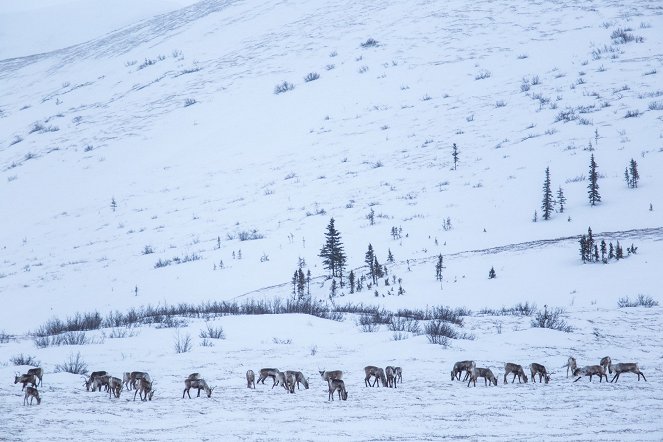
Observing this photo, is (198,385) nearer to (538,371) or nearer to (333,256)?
(538,371)

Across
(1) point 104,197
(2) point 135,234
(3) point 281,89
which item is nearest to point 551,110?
(3) point 281,89

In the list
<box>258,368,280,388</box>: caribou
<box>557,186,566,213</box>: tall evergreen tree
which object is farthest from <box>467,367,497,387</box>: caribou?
<box>557,186,566,213</box>: tall evergreen tree

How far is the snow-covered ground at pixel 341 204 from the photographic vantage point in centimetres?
707

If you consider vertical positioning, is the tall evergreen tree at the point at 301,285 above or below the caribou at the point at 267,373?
above

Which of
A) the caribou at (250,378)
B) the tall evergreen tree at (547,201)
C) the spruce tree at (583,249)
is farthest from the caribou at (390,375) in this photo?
the tall evergreen tree at (547,201)

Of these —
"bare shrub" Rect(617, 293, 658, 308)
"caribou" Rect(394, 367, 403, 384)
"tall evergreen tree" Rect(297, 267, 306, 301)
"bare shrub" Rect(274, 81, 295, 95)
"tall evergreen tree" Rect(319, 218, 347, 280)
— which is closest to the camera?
"caribou" Rect(394, 367, 403, 384)

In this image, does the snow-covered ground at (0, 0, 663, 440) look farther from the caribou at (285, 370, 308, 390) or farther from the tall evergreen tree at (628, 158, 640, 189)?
the tall evergreen tree at (628, 158, 640, 189)

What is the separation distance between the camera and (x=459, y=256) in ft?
61.0

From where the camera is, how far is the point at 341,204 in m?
26.0

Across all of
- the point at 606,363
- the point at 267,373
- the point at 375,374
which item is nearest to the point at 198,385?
the point at 267,373

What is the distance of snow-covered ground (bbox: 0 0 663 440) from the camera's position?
23.2 feet

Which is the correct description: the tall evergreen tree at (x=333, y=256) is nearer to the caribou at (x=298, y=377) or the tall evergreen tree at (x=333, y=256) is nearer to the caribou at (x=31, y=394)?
the caribou at (x=298, y=377)

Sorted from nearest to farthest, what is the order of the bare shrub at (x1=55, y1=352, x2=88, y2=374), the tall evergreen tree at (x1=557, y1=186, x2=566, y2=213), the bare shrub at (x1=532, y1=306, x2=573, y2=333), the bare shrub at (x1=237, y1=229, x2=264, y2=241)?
1. the bare shrub at (x1=55, y1=352, x2=88, y2=374)
2. the bare shrub at (x1=532, y1=306, x2=573, y2=333)
3. the tall evergreen tree at (x1=557, y1=186, x2=566, y2=213)
4. the bare shrub at (x1=237, y1=229, x2=264, y2=241)

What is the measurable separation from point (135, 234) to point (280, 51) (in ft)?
81.7
